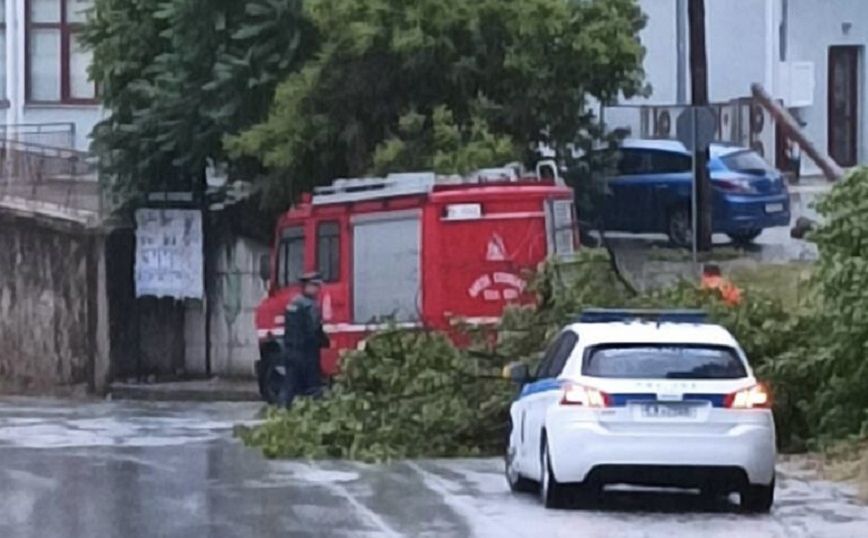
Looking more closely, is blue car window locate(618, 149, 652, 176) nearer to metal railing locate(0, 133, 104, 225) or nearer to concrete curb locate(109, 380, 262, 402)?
concrete curb locate(109, 380, 262, 402)

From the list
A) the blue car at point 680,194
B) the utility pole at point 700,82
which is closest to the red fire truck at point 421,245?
the utility pole at point 700,82

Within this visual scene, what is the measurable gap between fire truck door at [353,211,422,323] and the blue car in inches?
304

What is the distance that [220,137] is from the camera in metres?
Result: 36.7

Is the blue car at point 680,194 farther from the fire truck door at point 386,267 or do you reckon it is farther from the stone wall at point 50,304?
the stone wall at point 50,304

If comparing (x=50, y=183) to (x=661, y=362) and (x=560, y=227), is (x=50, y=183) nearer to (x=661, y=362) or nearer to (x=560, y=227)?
(x=560, y=227)

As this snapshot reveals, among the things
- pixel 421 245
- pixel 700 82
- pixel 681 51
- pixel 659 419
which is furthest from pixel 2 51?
pixel 659 419

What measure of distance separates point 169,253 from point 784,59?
15.9 meters

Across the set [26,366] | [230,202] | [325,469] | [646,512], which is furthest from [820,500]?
[26,366]

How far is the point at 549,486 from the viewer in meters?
18.0

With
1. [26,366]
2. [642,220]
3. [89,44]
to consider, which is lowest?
[26,366]

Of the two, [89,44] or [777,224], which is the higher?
[89,44]

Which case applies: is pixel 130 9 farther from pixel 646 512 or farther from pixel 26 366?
pixel 646 512

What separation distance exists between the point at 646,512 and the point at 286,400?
11574mm

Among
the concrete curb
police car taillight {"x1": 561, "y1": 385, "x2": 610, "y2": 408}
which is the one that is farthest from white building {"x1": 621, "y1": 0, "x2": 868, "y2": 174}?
police car taillight {"x1": 561, "y1": 385, "x2": 610, "y2": 408}
